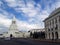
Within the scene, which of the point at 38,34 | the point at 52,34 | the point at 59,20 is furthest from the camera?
the point at 38,34

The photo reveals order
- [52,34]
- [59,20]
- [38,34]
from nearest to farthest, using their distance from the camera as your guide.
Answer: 1. [59,20]
2. [52,34]
3. [38,34]

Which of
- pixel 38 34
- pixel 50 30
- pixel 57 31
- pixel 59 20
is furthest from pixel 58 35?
pixel 38 34

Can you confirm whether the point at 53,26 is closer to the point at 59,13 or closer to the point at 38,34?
the point at 59,13

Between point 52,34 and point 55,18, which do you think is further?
point 52,34

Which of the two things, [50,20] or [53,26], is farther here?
[50,20]

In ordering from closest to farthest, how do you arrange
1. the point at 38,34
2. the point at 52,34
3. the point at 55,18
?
the point at 55,18 → the point at 52,34 → the point at 38,34

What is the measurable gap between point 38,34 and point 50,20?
5878 cm

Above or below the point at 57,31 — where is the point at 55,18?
above

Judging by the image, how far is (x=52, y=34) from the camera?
85.1 meters

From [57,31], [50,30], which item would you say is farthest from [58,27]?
[50,30]

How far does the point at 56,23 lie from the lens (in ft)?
255

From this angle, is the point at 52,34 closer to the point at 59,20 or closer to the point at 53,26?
the point at 53,26

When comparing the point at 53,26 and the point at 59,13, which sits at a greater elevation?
the point at 59,13

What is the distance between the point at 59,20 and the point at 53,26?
9.56 meters
